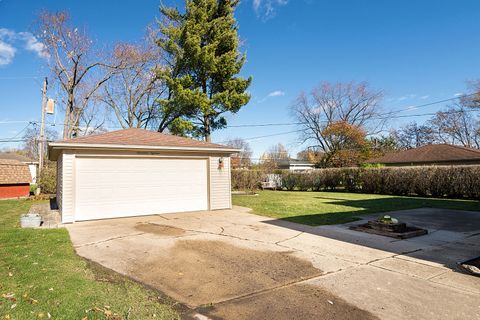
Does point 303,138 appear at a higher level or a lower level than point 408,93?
lower

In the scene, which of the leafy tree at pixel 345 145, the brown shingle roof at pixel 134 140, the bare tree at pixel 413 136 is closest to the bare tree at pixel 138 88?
the brown shingle roof at pixel 134 140

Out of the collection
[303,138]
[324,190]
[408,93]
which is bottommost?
[324,190]

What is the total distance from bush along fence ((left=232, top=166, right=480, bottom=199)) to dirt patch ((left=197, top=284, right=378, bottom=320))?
1569 cm

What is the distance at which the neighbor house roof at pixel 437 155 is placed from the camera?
855 inches

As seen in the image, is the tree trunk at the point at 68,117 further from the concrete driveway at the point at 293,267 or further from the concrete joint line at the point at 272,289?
the concrete joint line at the point at 272,289

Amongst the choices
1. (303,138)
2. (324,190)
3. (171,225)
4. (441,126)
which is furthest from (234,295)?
(441,126)

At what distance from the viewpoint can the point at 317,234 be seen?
7.14 meters

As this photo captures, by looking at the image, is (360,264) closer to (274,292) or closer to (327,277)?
(327,277)

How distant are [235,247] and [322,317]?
9.91 feet

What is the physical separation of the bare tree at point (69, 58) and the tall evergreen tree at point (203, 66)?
18.4 feet

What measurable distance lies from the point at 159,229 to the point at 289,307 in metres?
5.12

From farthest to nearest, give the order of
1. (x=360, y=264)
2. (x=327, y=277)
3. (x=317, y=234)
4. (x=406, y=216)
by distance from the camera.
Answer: (x=406, y=216) → (x=317, y=234) → (x=360, y=264) → (x=327, y=277)

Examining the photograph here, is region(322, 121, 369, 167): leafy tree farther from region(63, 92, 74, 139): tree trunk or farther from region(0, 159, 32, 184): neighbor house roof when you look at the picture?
region(0, 159, 32, 184): neighbor house roof

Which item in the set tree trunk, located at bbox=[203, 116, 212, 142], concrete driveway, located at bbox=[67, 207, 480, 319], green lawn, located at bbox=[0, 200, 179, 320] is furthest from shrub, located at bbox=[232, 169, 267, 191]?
green lawn, located at bbox=[0, 200, 179, 320]
